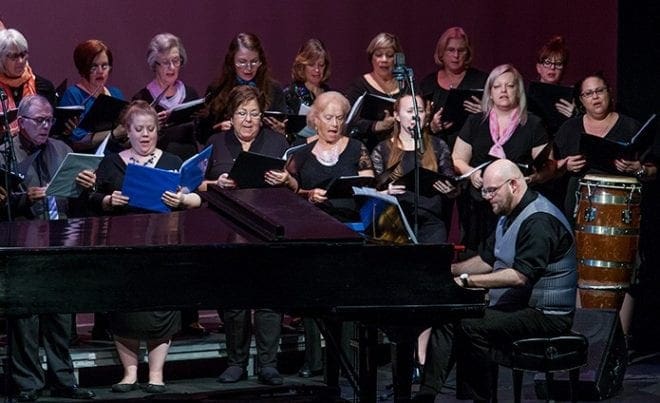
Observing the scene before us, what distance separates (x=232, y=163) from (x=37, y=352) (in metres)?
1.40

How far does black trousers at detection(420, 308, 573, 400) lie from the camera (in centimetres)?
612

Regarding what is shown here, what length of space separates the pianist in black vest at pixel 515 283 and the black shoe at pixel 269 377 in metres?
1.10

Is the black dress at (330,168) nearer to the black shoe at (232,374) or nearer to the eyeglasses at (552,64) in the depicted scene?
the black shoe at (232,374)

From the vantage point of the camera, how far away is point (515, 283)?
20.1 feet

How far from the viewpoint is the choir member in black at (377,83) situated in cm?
796

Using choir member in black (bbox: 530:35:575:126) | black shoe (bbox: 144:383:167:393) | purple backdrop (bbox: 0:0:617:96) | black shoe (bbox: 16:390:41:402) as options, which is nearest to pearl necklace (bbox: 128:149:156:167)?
black shoe (bbox: 144:383:167:393)

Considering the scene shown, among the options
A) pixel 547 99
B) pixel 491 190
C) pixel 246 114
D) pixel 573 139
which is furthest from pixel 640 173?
pixel 246 114

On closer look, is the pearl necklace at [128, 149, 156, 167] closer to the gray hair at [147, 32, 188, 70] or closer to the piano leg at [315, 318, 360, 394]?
the gray hair at [147, 32, 188, 70]

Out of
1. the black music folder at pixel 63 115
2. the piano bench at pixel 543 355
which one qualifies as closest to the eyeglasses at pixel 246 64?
the black music folder at pixel 63 115

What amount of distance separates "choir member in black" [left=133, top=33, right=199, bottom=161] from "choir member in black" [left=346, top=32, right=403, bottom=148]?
95 centimetres

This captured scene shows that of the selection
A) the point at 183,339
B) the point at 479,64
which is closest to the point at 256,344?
the point at 183,339

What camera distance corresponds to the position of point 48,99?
7.42 m

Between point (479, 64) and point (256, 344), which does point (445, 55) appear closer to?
point (479, 64)

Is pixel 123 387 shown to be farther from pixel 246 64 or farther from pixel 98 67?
pixel 246 64
